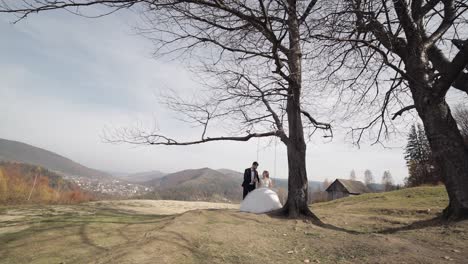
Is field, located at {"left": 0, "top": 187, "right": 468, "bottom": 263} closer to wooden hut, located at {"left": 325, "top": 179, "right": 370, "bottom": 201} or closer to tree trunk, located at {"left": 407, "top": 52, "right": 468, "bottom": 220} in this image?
tree trunk, located at {"left": 407, "top": 52, "right": 468, "bottom": 220}

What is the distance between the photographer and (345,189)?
56.1m

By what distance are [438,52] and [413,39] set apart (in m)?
1.17

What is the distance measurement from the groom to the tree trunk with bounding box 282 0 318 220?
89.8 inches

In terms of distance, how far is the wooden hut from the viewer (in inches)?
2211

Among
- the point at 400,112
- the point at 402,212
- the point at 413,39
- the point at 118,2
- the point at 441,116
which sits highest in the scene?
the point at 413,39

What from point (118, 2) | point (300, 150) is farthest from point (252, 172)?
point (118, 2)

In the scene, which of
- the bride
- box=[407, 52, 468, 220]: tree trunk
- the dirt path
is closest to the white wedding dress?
the bride

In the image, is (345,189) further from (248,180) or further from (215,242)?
(215,242)

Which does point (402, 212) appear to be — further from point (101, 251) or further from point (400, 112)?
point (101, 251)

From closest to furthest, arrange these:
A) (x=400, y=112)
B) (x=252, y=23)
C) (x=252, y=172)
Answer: (x=252, y=23) < (x=400, y=112) < (x=252, y=172)

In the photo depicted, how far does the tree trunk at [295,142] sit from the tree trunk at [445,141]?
2.78 metres

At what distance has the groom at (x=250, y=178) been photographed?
10.8m

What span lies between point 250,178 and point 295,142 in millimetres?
2860

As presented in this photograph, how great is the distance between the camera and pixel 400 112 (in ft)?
29.9
